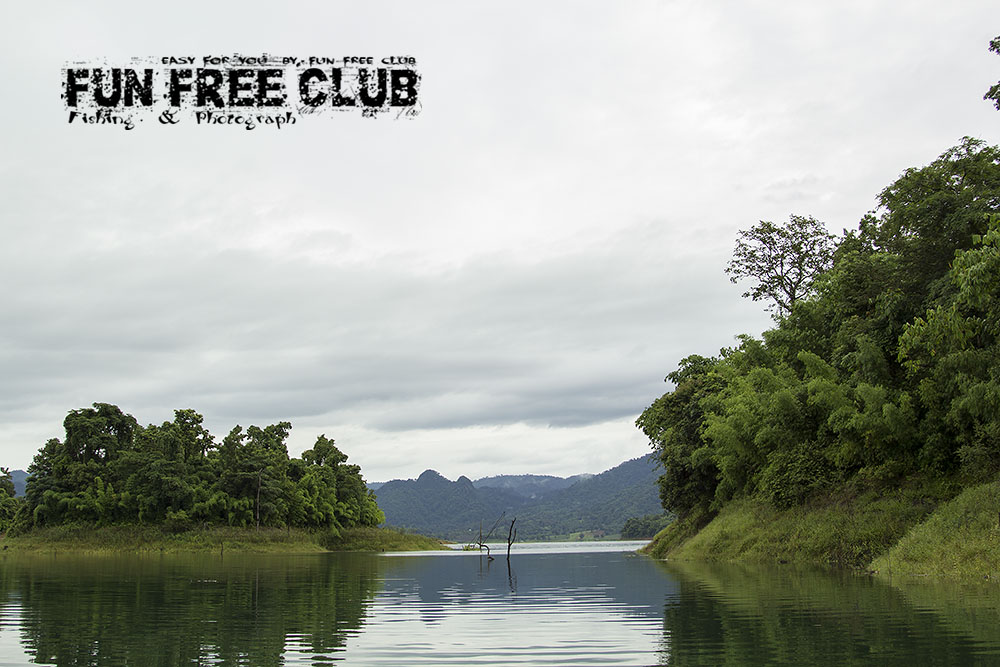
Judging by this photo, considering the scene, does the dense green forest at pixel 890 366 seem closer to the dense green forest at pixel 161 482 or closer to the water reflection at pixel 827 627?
the water reflection at pixel 827 627

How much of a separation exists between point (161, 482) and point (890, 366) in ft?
262

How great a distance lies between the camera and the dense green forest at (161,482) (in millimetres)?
94000

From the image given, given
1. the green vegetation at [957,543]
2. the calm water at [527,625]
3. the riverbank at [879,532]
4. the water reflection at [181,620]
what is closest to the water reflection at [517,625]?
the calm water at [527,625]

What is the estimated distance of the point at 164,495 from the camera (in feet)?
311

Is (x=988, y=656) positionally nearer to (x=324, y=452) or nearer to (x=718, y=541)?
(x=718, y=541)

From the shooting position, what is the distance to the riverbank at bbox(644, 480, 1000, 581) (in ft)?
88.5

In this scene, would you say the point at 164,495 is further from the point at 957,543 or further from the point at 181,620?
the point at 957,543

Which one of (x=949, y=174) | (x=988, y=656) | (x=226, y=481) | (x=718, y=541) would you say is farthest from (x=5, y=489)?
(x=988, y=656)

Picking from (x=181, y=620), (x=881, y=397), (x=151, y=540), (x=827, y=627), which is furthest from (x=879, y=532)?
(x=151, y=540)

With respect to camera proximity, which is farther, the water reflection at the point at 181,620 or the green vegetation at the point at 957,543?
the green vegetation at the point at 957,543

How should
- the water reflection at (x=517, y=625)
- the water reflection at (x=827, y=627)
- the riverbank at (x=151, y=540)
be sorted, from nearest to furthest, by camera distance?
the water reflection at (x=827, y=627) → the water reflection at (x=517, y=625) → the riverbank at (x=151, y=540)

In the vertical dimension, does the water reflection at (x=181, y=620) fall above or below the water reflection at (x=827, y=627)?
above

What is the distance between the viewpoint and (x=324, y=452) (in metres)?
124

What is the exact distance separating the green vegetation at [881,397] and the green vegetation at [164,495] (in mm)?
61287
